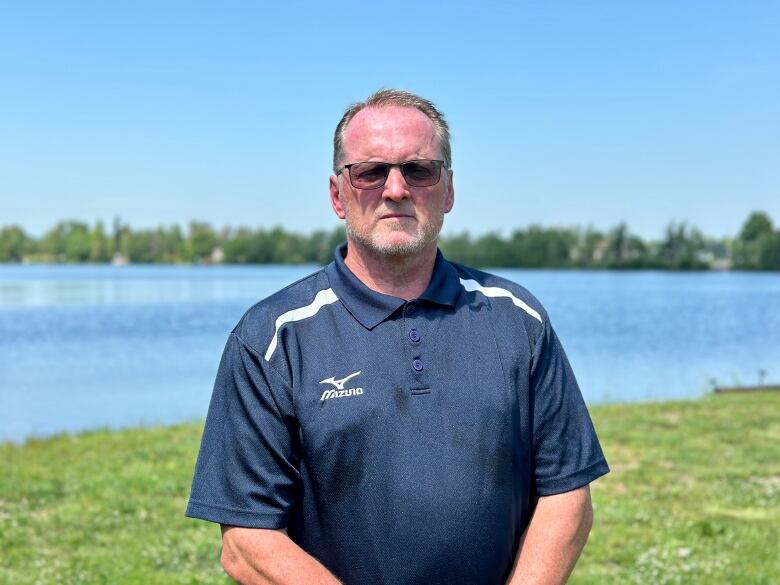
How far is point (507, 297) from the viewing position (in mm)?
3254

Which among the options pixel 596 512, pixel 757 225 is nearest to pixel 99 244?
pixel 757 225

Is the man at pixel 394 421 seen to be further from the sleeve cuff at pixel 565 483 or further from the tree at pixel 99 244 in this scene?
the tree at pixel 99 244

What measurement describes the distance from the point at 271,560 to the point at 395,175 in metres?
1.41

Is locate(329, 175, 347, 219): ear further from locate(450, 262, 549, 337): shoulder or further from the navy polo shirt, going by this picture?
locate(450, 262, 549, 337): shoulder

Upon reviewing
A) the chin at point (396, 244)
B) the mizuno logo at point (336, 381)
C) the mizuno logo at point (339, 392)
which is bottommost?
the mizuno logo at point (339, 392)

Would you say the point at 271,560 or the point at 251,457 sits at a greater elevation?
the point at 251,457

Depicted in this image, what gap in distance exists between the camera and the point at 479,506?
297 centimetres

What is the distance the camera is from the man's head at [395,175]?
3127 mm

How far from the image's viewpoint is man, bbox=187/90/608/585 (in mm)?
2928

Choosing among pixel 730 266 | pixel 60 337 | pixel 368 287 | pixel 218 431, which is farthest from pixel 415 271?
pixel 730 266

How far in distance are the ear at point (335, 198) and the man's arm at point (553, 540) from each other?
1326 mm

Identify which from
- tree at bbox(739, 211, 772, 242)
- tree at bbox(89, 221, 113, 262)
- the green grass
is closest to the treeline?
tree at bbox(739, 211, 772, 242)

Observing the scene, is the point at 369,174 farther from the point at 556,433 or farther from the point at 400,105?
the point at 556,433

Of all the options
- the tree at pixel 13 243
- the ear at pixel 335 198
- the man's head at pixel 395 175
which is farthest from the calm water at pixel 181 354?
the tree at pixel 13 243
